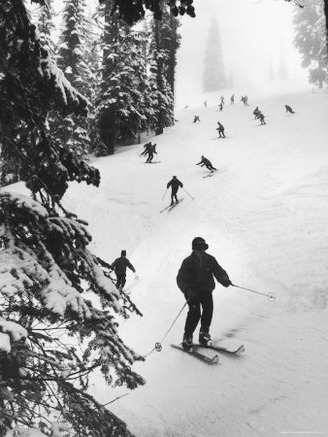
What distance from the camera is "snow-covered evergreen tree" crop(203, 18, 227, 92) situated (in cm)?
9209

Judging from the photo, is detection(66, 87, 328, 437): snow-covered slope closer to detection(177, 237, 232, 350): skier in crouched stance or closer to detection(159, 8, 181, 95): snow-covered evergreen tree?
detection(177, 237, 232, 350): skier in crouched stance

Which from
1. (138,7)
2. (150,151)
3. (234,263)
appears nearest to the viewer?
(138,7)

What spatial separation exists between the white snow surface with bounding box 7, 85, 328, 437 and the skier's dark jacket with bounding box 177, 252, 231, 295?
46.0 inches

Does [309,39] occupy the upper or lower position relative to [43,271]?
upper

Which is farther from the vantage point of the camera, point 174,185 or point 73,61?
point 73,61

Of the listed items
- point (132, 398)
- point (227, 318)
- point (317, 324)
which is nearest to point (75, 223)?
point (132, 398)

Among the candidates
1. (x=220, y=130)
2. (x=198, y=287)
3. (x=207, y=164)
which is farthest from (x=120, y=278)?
(x=220, y=130)

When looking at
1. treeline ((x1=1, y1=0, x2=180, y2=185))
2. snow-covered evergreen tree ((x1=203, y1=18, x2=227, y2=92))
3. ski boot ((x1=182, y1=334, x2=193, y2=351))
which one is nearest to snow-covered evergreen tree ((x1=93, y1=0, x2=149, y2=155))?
treeline ((x1=1, y1=0, x2=180, y2=185))

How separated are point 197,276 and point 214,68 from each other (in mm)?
95187

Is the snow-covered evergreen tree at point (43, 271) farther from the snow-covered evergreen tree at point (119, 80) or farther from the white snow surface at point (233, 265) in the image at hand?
the snow-covered evergreen tree at point (119, 80)

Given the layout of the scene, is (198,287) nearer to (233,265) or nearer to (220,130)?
(233,265)

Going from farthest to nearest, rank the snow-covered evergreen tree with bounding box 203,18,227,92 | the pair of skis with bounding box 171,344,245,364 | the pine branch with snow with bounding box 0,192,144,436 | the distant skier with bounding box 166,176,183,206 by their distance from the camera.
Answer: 1. the snow-covered evergreen tree with bounding box 203,18,227,92
2. the distant skier with bounding box 166,176,183,206
3. the pair of skis with bounding box 171,344,245,364
4. the pine branch with snow with bounding box 0,192,144,436

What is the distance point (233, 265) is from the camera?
509 inches

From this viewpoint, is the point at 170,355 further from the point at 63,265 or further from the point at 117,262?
the point at 117,262
